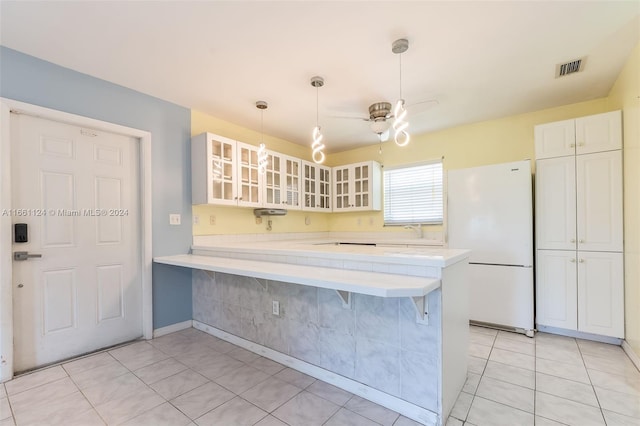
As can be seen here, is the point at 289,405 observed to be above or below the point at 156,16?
below

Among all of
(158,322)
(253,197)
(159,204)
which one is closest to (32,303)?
(158,322)

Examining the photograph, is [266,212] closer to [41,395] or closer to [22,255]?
[22,255]

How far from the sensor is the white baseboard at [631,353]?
2.22m

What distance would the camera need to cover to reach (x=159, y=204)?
297 centimetres

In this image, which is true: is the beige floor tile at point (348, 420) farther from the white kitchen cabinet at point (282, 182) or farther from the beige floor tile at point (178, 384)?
the white kitchen cabinet at point (282, 182)

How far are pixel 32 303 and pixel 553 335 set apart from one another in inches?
186

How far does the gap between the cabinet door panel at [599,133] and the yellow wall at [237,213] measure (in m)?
3.46

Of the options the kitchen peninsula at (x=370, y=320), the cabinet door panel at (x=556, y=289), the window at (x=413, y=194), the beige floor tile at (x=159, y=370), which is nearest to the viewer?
the kitchen peninsula at (x=370, y=320)

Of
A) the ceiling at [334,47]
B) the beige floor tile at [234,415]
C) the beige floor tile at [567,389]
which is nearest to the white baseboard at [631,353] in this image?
the beige floor tile at [567,389]

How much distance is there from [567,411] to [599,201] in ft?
6.37

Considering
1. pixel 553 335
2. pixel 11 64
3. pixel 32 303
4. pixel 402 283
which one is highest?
pixel 11 64

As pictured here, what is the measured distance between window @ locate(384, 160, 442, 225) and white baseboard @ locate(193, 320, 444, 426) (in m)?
2.72

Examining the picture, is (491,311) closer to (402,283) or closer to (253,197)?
(402,283)

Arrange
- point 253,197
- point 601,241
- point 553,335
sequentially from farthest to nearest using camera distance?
point 253,197
point 553,335
point 601,241
